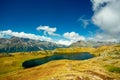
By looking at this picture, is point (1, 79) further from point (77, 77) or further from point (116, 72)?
point (116, 72)

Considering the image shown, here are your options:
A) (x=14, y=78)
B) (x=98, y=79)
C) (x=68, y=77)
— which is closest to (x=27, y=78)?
(x=14, y=78)

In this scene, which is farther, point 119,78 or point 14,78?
point 14,78

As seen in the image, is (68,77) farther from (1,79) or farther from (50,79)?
(1,79)

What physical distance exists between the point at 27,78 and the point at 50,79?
24.7 metres

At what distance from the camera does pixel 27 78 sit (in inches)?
3029

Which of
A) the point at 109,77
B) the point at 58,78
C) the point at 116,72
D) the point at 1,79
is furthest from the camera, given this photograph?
the point at 1,79

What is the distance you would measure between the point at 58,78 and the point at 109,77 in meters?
21.1

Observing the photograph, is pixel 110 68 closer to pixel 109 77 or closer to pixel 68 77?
pixel 109 77

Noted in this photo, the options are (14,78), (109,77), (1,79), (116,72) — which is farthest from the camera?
(1,79)

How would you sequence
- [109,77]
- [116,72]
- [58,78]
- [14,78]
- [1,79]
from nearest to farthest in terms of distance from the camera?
[58,78] → [109,77] → [116,72] → [14,78] → [1,79]

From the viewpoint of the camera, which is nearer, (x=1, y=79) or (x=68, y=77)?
(x=68, y=77)

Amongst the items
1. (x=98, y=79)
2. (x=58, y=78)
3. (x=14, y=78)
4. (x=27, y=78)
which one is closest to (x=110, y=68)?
(x=98, y=79)

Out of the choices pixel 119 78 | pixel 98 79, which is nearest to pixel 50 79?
pixel 98 79

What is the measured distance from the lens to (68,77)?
183 feet
